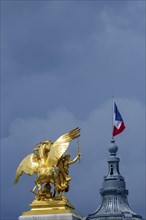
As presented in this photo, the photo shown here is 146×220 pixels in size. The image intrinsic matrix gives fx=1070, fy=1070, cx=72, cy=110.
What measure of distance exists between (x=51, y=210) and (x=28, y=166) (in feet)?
9.69

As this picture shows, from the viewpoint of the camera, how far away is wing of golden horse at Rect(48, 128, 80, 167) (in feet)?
197

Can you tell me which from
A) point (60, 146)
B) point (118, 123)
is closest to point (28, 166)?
point (60, 146)

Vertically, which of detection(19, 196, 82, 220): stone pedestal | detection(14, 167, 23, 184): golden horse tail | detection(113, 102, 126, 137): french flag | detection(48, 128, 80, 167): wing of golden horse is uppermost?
detection(113, 102, 126, 137): french flag

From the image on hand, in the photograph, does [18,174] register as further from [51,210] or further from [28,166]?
[51,210]

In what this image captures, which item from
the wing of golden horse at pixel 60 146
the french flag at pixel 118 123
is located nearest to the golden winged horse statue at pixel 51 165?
the wing of golden horse at pixel 60 146

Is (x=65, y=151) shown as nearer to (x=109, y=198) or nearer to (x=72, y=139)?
(x=72, y=139)

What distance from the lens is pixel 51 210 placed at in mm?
59531

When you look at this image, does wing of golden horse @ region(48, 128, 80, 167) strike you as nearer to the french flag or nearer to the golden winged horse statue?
the golden winged horse statue

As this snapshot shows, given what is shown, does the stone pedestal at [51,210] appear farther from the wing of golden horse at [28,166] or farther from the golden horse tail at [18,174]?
the golden horse tail at [18,174]

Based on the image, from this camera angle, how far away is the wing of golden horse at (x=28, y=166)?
6044 centimetres

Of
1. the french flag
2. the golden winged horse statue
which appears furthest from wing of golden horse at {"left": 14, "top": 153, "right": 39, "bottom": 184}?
the french flag

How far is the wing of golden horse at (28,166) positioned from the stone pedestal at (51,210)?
1747 mm

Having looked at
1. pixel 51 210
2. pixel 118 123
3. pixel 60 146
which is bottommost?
pixel 51 210

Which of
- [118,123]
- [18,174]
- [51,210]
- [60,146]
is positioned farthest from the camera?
[118,123]
